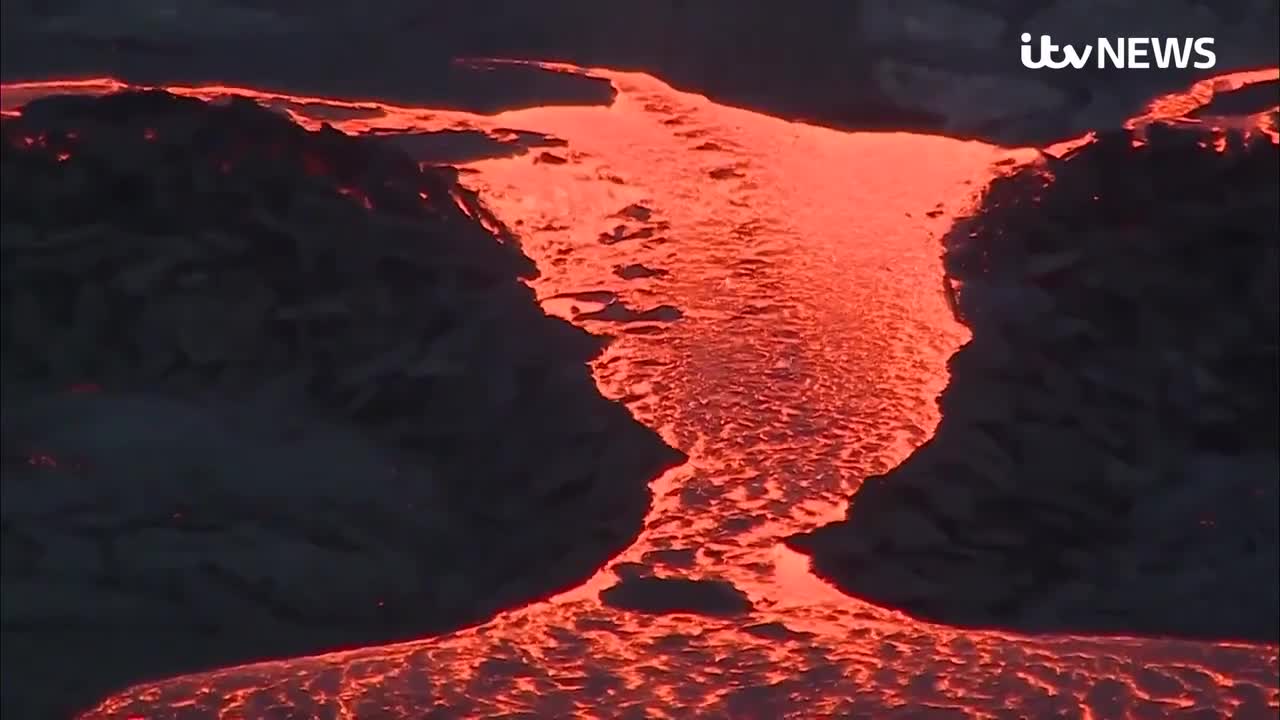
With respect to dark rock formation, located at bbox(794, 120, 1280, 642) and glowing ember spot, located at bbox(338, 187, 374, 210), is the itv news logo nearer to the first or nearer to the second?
dark rock formation, located at bbox(794, 120, 1280, 642)

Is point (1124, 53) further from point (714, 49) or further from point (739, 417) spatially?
point (739, 417)

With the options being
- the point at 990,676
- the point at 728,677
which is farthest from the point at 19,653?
the point at 990,676

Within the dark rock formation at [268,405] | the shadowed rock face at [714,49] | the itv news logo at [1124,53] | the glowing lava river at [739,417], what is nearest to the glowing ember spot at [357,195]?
the dark rock formation at [268,405]

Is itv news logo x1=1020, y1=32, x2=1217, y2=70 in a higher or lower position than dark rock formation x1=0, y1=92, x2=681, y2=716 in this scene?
higher

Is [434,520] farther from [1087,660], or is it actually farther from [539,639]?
[1087,660]

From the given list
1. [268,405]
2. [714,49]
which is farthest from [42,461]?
[714,49]

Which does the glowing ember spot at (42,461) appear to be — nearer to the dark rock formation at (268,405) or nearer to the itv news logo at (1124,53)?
the dark rock formation at (268,405)

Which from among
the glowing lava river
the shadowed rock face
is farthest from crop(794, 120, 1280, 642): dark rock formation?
the shadowed rock face
